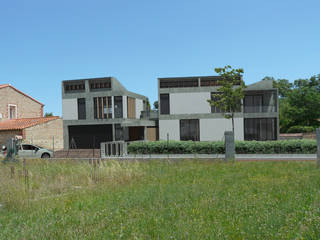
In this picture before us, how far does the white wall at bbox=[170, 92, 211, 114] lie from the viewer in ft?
97.9

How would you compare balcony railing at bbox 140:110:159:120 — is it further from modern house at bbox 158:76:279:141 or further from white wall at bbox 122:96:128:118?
white wall at bbox 122:96:128:118

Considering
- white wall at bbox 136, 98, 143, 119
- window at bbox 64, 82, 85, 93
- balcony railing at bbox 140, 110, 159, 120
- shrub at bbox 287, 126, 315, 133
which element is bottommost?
shrub at bbox 287, 126, 315, 133

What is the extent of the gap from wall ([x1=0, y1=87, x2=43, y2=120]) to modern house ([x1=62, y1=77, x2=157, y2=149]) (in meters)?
8.04

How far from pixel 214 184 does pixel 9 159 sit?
13864 mm

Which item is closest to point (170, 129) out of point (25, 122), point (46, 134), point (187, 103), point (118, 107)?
point (187, 103)

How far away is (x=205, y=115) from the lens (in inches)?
1168

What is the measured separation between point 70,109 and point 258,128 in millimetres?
20448

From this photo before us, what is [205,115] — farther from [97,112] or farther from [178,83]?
[97,112]

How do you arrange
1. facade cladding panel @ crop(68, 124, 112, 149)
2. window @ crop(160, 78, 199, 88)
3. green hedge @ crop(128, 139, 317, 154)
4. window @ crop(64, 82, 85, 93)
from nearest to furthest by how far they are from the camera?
green hedge @ crop(128, 139, 317, 154)
window @ crop(160, 78, 199, 88)
facade cladding panel @ crop(68, 124, 112, 149)
window @ crop(64, 82, 85, 93)

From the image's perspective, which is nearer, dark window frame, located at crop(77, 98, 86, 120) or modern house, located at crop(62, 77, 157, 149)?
modern house, located at crop(62, 77, 157, 149)


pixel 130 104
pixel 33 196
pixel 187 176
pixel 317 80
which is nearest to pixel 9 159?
pixel 33 196

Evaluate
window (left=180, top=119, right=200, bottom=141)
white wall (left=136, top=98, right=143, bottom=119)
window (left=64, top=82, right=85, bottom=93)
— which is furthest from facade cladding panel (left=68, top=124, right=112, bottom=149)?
window (left=180, top=119, right=200, bottom=141)

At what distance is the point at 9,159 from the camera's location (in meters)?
17.2

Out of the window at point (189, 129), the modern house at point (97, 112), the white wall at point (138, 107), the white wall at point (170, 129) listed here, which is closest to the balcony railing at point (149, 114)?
the white wall at point (138, 107)
